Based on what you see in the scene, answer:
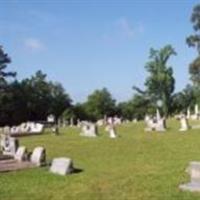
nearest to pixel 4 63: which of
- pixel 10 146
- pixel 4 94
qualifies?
pixel 4 94

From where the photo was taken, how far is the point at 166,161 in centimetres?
2241

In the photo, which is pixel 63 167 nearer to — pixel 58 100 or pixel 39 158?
pixel 39 158

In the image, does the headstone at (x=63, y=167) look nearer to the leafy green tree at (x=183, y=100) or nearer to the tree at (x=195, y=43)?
the tree at (x=195, y=43)

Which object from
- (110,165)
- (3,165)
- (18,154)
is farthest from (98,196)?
(18,154)

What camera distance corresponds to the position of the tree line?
10719cm

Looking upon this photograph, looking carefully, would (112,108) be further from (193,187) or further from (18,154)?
(193,187)

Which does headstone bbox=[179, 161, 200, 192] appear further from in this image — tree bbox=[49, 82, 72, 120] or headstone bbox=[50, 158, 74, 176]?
tree bbox=[49, 82, 72, 120]

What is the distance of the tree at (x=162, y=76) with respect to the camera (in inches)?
4678

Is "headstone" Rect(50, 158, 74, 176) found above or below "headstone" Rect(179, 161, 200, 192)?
above

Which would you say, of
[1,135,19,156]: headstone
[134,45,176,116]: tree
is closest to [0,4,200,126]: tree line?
[134,45,176,116]: tree

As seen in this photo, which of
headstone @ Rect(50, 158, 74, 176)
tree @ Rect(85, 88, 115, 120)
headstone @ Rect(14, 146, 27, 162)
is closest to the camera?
headstone @ Rect(50, 158, 74, 176)

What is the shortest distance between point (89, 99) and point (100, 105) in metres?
3.78

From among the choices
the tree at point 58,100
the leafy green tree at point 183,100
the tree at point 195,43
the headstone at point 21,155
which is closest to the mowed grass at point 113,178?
the headstone at point 21,155

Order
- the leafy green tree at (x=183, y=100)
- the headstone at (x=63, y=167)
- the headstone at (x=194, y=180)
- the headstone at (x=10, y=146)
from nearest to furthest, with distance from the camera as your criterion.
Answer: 1. the headstone at (x=194, y=180)
2. the headstone at (x=63, y=167)
3. the headstone at (x=10, y=146)
4. the leafy green tree at (x=183, y=100)
